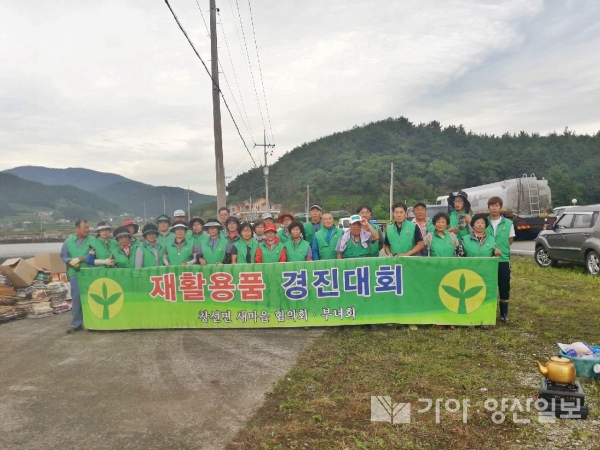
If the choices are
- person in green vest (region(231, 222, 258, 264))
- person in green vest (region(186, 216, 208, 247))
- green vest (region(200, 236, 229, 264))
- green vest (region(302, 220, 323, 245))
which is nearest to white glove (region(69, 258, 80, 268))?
person in green vest (region(186, 216, 208, 247))

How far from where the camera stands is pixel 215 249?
6340 millimetres

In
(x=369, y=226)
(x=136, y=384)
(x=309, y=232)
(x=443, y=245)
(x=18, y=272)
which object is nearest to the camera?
(x=136, y=384)

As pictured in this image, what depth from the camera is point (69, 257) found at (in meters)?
6.28

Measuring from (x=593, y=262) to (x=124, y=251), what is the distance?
9.68 m

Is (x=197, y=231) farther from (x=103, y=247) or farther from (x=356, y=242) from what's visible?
→ (x=356, y=242)

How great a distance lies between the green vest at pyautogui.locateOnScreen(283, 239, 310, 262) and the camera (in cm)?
609

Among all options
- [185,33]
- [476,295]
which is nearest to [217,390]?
[476,295]

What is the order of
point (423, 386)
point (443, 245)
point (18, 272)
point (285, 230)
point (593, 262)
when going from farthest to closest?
point (593, 262), point (18, 272), point (285, 230), point (443, 245), point (423, 386)

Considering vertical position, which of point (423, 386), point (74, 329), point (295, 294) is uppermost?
point (295, 294)

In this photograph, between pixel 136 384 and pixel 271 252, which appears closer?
pixel 136 384

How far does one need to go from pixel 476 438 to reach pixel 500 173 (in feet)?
241

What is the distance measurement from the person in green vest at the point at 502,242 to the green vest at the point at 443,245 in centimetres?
49

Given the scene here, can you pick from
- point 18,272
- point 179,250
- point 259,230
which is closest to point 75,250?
point 179,250

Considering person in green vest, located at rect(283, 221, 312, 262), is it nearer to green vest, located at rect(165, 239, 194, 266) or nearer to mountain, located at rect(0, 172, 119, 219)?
green vest, located at rect(165, 239, 194, 266)
